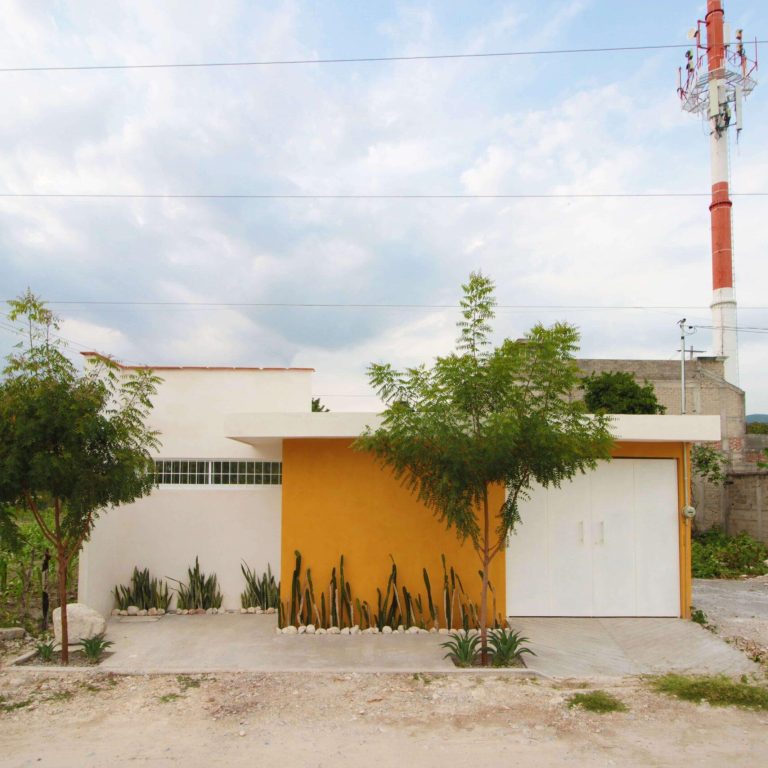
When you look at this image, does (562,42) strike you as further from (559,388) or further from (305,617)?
(305,617)

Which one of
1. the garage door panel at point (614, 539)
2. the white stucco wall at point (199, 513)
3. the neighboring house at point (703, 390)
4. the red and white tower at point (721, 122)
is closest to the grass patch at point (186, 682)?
the white stucco wall at point (199, 513)

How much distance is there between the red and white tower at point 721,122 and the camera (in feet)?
96.9

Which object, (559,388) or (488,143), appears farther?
(488,143)

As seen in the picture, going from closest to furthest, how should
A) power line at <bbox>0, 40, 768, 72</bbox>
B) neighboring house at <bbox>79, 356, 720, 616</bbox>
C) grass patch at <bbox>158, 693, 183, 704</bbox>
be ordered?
1. grass patch at <bbox>158, 693, 183, 704</bbox>
2. neighboring house at <bbox>79, 356, 720, 616</bbox>
3. power line at <bbox>0, 40, 768, 72</bbox>

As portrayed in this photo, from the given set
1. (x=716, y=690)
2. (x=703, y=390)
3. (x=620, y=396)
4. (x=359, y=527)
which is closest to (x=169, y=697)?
(x=359, y=527)

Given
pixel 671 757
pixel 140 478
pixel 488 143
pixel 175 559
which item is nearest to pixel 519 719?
pixel 671 757

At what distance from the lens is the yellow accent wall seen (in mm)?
8758

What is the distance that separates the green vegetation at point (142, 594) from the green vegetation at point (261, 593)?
1.18 m

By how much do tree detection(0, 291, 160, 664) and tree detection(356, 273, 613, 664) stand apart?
2795 millimetres

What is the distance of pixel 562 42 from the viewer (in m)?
9.38

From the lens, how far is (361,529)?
29.0 feet

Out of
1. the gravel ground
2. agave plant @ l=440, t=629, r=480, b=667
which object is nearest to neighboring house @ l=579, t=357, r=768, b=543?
the gravel ground

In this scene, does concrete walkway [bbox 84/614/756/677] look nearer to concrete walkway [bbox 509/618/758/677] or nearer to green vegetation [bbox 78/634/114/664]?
concrete walkway [bbox 509/618/758/677]

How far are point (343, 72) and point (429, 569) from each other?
709 cm
